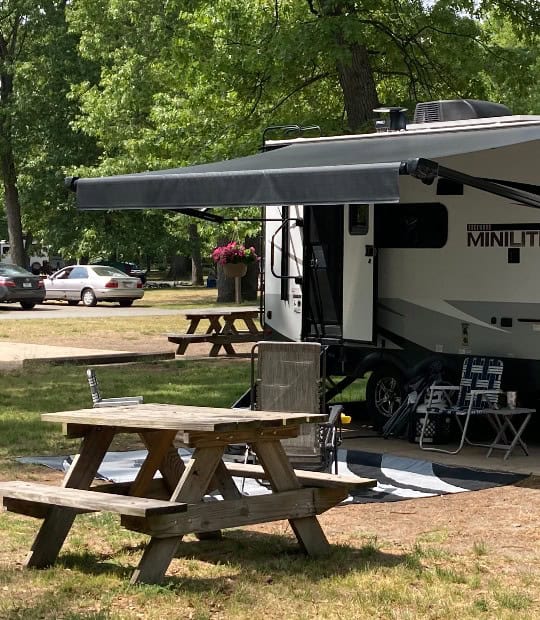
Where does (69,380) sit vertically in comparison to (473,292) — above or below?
below

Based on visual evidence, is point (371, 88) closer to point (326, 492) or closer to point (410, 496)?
point (410, 496)

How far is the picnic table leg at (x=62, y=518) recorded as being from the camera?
6816mm

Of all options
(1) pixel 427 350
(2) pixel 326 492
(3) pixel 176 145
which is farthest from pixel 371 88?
(2) pixel 326 492

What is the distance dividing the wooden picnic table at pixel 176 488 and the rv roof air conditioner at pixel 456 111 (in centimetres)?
614

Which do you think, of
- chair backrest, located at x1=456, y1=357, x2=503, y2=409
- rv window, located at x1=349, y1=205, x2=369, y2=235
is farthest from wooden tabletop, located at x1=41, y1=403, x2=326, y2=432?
rv window, located at x1=349, y1=205, x2=369, y2=235

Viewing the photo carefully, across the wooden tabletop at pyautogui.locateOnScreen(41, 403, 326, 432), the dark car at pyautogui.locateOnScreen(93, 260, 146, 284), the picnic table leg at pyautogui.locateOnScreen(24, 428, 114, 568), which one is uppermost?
the wooden tabletop at pyautogui.locateOnScreen(41, 403, 326, 432)

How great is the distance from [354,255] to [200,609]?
7009 mm

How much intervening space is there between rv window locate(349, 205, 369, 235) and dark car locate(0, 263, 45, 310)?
2329 cm

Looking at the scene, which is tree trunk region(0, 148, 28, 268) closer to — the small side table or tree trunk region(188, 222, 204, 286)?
tree trunk region(188, 222, 204, 286)

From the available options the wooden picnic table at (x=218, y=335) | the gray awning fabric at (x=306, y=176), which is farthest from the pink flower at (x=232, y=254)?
the gray awning fabric at (x=306, y=176)

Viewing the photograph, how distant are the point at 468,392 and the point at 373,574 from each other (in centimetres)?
490

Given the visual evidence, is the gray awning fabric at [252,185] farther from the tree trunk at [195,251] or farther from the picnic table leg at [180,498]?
the tree trunk at [195,251]

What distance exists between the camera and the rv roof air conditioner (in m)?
12.7

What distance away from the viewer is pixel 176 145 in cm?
2489
